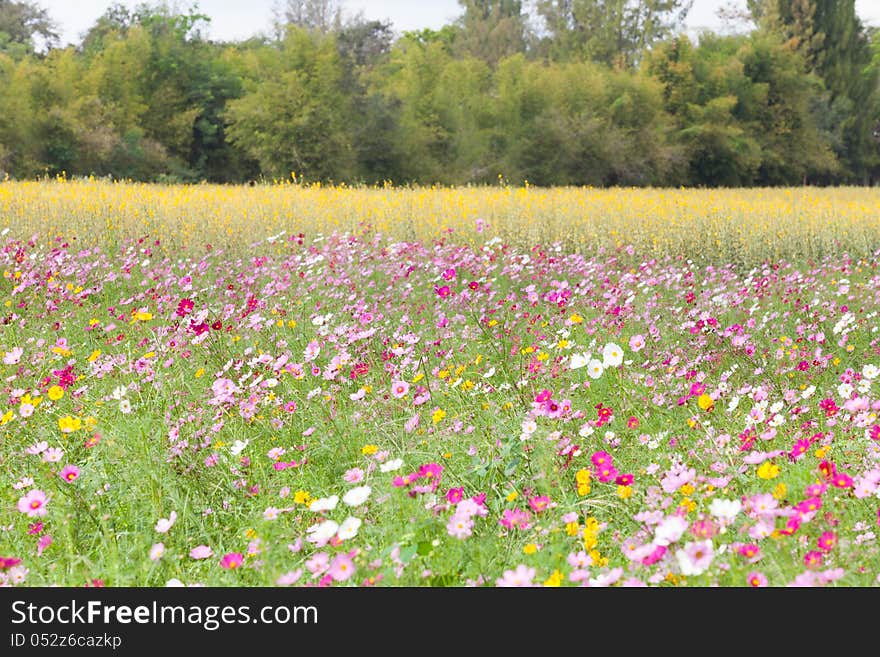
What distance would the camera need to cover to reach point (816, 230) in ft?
30.5

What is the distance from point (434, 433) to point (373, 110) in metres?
22.3

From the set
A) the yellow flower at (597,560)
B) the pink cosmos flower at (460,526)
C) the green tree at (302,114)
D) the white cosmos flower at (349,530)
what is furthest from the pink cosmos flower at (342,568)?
the green tree at (302,114)

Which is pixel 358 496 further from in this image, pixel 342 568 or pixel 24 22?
pixel 24 22

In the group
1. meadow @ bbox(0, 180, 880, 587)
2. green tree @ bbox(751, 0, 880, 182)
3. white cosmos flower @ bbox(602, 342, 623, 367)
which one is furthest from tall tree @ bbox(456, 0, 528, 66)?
white cosmos flower @ bbox(602, 342, 623, 367)

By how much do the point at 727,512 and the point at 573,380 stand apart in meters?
2.12

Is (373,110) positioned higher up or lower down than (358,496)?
higher up

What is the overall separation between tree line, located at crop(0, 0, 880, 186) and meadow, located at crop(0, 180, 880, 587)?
55.9 feet

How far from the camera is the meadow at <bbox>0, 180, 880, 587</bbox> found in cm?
185

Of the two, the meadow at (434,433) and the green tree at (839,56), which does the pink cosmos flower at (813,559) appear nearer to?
the meadow at (434,433)

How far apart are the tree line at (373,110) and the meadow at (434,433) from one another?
17048mm

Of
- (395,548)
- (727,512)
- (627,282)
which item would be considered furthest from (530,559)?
(627,282)

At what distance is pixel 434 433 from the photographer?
9.39 feet

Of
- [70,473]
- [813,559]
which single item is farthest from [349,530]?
[70,473]
